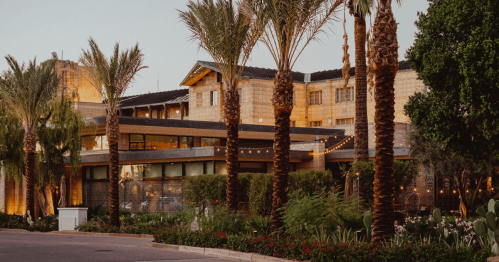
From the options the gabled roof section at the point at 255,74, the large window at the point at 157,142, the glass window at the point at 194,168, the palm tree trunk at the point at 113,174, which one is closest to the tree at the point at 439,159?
the glass window at the point at 194,168

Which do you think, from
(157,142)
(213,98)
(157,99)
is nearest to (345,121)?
(213,98)

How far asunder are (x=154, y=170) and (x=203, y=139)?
6.00 meters

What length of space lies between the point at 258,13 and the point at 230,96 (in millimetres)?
4143

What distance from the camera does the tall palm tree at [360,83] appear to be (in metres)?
25.2

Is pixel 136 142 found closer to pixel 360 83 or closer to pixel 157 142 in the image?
pixel 157 142

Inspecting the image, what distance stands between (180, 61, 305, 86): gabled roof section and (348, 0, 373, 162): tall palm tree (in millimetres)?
29941

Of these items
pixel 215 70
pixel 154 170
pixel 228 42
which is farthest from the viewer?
pixel 215 70

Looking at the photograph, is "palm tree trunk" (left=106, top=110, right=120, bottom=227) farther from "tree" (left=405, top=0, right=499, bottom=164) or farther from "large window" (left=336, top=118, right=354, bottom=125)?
"large window" (left=336, top=118, right=354, bottom=125)

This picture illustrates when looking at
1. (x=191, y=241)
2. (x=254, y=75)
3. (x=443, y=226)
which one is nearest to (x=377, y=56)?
(x=443, y=226)

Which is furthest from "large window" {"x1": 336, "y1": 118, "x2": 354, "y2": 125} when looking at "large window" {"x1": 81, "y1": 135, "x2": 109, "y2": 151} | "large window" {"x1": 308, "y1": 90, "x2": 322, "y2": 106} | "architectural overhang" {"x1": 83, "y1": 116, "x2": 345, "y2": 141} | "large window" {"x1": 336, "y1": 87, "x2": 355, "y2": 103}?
"large window" {"x1": 81, "y1": 135, "x2": 109, "y2": 151}

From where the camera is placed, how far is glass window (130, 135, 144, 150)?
4200cm

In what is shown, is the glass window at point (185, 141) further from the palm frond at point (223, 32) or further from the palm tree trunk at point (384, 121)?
the palm tree trunk at point (384, 121)

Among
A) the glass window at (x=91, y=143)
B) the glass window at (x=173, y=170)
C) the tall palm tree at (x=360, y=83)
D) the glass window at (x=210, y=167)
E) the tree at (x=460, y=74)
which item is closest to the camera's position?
the tree at (x=460, y=74)

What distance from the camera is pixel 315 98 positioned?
59156 millimetres
